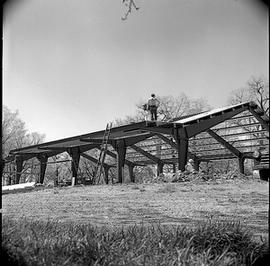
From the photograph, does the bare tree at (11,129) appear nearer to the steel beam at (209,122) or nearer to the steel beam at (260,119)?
the steel beam at (260,119)

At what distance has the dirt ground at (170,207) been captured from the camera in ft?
9.68

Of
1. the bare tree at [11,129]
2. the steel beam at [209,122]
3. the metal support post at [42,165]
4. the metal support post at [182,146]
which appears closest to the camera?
the bare tree at [11,129]

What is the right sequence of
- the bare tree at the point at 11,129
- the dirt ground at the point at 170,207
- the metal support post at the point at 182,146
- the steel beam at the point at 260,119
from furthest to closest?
the metal support post at the point at 182,146 → the bare tree at the point at 11,129 → the dirt ground at the point at 170,207 → the steel beam at the point at 260,119

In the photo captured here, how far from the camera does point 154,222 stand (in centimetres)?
330

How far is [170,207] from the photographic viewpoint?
3564mm

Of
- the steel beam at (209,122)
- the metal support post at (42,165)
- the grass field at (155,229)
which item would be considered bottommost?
the grass field at (155,229)

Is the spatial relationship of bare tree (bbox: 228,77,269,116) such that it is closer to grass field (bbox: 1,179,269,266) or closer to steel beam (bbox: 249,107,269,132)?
steel beam (bbox: 249,107,269,132)

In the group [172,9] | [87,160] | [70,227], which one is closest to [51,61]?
[172,9]

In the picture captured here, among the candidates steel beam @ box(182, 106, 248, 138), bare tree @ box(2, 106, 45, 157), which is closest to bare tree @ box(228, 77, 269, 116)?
steel beam @ box(182, 106, 248, 138)

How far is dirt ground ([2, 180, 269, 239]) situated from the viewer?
2951 millimetres

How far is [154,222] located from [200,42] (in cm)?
159

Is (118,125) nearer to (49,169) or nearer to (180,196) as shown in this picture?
(180,196)

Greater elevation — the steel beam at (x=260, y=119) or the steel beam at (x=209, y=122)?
the steel beam at (x=209, y=122)

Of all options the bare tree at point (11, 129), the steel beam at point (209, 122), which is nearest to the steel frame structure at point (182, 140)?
the steel beam at point (209, 122)
